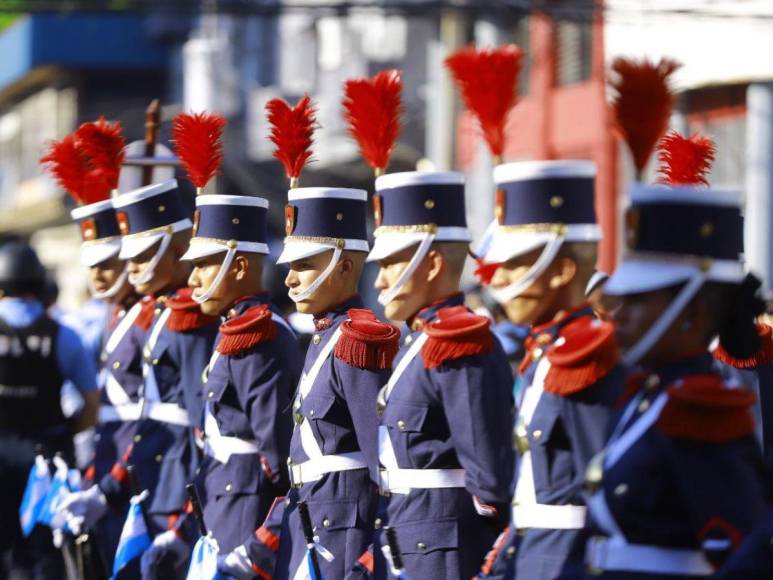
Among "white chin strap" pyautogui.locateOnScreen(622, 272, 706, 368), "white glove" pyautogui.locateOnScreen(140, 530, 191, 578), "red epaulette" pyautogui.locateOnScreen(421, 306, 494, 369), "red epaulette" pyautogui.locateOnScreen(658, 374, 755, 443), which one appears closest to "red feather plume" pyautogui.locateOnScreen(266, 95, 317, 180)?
"red epaulette" pyautogui.locateOnScreen(421, 306, 494, 369)

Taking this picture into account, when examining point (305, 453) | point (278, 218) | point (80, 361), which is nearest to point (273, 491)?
point (305, 453)

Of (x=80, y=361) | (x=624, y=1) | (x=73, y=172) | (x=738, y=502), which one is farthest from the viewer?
(x=624, y=1)

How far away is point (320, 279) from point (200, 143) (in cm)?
118

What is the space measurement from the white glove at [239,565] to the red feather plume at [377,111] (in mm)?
1528

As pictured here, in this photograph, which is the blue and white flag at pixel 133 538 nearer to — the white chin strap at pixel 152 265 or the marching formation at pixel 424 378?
the marching formation at pixel 424 378

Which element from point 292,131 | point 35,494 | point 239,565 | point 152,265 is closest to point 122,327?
point 152,265

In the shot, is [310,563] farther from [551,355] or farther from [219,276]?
[551,355]

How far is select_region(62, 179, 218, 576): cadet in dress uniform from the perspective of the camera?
24.8 feet

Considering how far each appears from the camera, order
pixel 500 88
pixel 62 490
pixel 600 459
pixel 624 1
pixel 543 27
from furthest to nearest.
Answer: pixel 543 27
pixel 624 1
pixel 62 490
pixel 500 88
pixel 600 459

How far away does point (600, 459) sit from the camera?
13.9ft

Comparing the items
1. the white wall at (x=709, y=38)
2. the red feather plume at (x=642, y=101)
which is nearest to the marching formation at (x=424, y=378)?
the red feather plume at (x=642, y=101)

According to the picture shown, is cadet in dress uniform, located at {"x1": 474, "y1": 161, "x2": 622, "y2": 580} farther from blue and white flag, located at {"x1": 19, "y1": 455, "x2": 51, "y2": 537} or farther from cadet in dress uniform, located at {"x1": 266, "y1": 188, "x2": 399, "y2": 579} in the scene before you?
blue and white flag, located at {"x1": 19, "y1": 455, "x2": 51, "y2": 537}

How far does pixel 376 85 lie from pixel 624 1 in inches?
505

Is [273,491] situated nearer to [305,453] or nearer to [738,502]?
[305,453]
